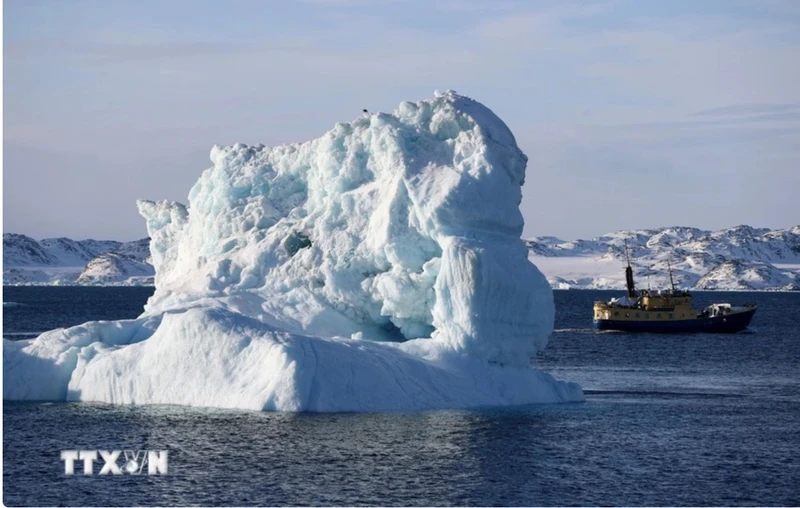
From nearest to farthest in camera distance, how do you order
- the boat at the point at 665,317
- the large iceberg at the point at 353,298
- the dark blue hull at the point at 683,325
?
1. the large iceberg at the point at 353,298
2. the dark blue hull at the point at 683,325
3. the boat at the point at 665,317

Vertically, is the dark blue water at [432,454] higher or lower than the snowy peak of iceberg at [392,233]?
lower

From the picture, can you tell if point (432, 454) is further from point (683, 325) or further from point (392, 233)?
point (683, 325)

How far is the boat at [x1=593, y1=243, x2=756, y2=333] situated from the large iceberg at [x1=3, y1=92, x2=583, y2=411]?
172 feet

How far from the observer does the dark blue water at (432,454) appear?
91.9 ft

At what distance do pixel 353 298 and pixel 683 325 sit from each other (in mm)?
59004

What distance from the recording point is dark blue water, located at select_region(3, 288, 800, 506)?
28.0 meters

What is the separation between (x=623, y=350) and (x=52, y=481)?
5212 centimetres

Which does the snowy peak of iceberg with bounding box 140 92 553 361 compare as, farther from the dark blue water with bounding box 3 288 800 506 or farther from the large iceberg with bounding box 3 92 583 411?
the dark blue water with bounding box 3 288 800 506

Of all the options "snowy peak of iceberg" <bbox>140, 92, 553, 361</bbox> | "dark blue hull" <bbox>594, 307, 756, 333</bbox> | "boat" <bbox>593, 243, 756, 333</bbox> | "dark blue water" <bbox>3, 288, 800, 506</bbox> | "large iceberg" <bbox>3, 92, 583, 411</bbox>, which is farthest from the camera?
"boat" <bbox>593, 243, 756, 333</bbox>

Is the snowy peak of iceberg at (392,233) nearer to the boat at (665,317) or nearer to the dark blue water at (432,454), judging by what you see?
the dark blue water at (432,454)

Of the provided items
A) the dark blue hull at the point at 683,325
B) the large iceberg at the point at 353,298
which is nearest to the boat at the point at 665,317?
the dark blue hull at the point at 683,325

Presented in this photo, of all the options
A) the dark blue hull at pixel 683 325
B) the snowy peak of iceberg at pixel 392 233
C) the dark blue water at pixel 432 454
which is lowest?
the dark blue water at pixel 432 454

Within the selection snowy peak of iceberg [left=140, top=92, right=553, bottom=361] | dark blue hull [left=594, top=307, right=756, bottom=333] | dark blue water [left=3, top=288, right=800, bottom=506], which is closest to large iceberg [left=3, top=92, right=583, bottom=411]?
snowy peak of iceberg [left=140, top=92, right=553, bottom=361]

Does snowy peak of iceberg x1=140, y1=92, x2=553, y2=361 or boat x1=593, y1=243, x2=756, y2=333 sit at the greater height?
snowy peak of iceberg x1=140, y1=92, x2=553, y2=361
